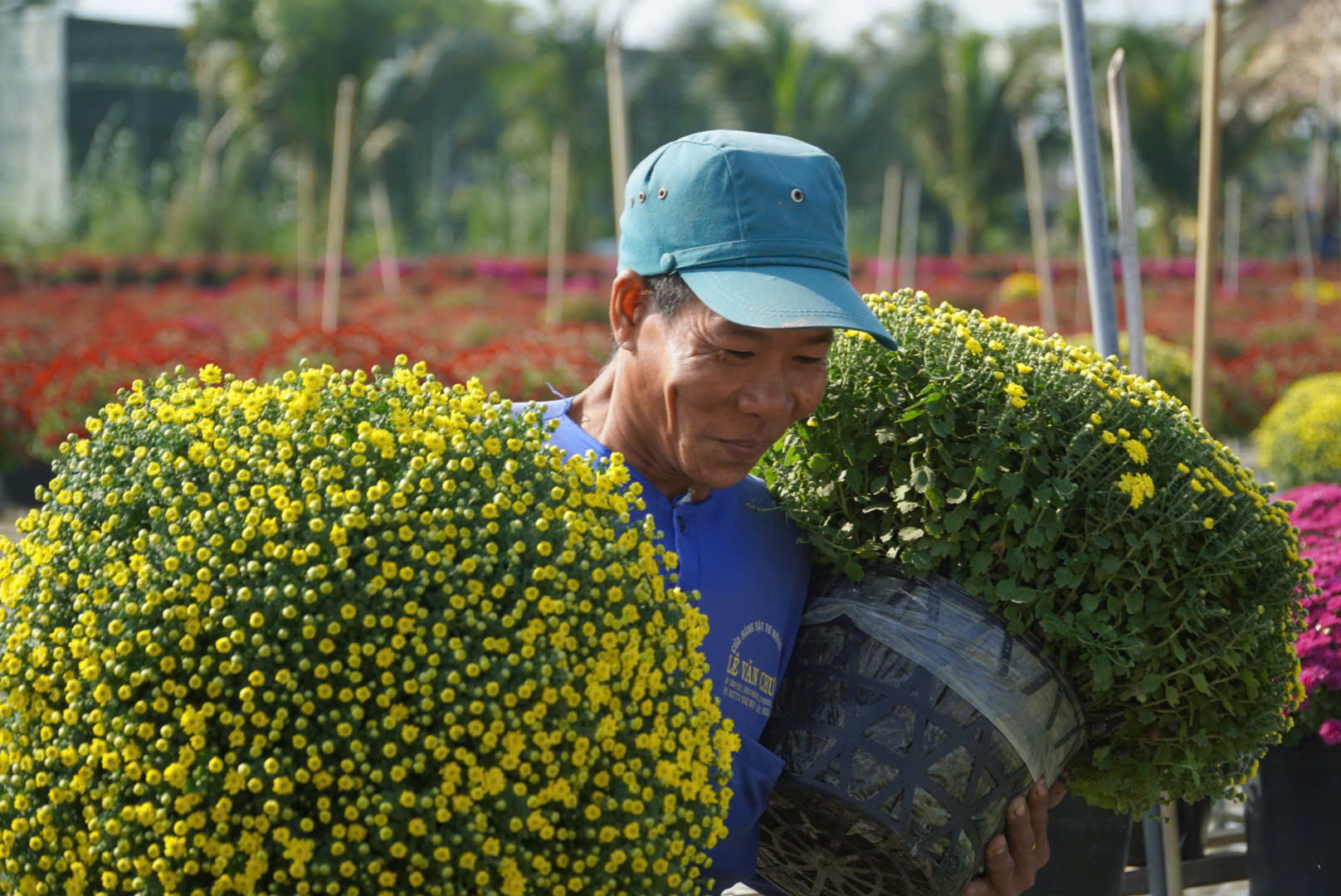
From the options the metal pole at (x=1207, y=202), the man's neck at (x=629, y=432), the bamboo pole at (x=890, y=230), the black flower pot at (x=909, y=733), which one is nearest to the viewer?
the black flower pot at (x=909, y=733)

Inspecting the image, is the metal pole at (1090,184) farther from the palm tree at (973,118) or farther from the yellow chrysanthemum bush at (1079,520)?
the palm tree at (973,118)

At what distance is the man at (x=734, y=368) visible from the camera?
1.93 m

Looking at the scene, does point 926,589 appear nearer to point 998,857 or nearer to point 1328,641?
point 998,857

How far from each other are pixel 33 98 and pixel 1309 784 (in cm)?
3770

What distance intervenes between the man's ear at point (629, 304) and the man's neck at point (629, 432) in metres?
0.09

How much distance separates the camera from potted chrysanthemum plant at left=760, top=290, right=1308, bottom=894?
6.67 feet

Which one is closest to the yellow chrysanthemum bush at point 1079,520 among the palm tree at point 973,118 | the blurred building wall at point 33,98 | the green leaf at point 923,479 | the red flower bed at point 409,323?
the green leaf at point 923,479

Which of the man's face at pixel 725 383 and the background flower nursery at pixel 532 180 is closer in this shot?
the man's face at pixel 725 383

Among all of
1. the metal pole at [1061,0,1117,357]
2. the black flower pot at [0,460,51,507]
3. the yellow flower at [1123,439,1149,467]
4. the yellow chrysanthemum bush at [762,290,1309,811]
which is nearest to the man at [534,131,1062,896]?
the yellow chrysanthemum bush at [762,290,1309,811]

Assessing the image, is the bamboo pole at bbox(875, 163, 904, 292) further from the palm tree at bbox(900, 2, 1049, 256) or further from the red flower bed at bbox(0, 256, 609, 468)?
the palm tree at bbox(900, 2, 1049, 256)

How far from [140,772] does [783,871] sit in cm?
107

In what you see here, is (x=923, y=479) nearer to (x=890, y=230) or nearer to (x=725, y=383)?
(x=725, y=383)

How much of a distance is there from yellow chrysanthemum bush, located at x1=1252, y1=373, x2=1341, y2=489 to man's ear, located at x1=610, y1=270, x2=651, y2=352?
7.25 meters

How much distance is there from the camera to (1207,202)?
12.1 feet
